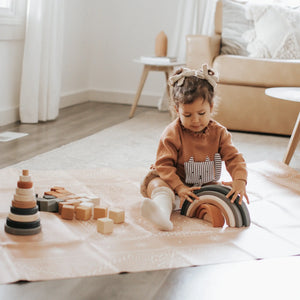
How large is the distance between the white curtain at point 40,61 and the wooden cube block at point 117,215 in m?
1.85

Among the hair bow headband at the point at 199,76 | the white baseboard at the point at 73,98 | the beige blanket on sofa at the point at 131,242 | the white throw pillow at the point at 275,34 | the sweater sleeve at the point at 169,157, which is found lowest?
the white baseboard at the point at 73,98

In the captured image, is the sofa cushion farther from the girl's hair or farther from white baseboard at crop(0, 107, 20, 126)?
the girl's hair

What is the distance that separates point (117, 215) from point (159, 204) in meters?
0.14

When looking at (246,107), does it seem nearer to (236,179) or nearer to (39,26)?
(39,26)

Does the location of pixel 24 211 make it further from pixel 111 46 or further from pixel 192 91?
pixel 111 46

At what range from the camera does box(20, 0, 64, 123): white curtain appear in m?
3.27

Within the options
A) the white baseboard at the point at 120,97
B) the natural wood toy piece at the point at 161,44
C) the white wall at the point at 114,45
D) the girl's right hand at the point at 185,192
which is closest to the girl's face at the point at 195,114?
the girl's right hand at the point at 185,192

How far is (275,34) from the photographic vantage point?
11.7 ft

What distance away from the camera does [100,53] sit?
4562 mm

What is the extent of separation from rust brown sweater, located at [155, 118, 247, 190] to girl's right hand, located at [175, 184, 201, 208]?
1.5 inches

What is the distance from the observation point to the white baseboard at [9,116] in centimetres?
325

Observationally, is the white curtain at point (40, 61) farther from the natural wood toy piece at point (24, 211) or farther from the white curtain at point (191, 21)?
the natural wood toy piece at point (24, 211)

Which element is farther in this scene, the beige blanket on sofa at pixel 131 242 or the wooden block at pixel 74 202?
the wooden block at pixel 74 202

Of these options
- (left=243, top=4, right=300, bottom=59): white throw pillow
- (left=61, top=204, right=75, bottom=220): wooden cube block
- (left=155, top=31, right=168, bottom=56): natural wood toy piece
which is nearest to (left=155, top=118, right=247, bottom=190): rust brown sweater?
(left=61, top=204, right=75, bottom=220): wooden cube block
